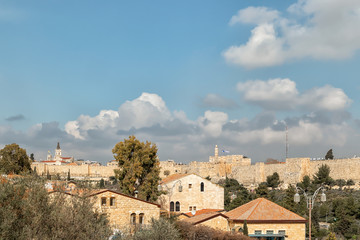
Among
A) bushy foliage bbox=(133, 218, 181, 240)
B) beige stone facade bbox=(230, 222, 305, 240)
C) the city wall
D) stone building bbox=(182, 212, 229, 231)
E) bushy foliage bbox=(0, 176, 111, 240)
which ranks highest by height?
the city wall

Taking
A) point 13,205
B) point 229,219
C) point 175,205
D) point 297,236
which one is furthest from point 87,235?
point 175,205

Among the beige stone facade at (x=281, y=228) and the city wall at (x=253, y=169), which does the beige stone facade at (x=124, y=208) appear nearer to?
the beige stone facade at (x=281, y=228)

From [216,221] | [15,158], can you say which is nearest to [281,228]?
[216,221]

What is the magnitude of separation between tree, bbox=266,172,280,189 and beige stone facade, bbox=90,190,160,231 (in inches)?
2171

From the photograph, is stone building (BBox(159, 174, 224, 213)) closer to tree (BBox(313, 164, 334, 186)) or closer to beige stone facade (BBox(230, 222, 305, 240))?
beige stone facade (BBox(230, 222, 305, 240))

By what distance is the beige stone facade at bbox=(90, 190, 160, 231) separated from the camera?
28078 millimetres

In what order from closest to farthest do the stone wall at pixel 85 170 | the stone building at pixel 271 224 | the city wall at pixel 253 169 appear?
the stone building at pixel 271 224 → the city wall at pixel 253 169 → the stone wall at pixel 85 170

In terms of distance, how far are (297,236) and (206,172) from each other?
76.8m

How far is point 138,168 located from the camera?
39.6m

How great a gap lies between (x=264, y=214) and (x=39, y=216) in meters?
17.5

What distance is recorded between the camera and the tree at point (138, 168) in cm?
3928

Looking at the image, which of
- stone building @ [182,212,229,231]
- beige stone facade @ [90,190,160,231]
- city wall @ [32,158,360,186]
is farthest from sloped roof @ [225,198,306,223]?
city wall @ [32,158,360,186]

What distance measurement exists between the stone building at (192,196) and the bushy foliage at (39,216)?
2614cm

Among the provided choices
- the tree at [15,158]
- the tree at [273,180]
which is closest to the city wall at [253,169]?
the tree at [273,180]
